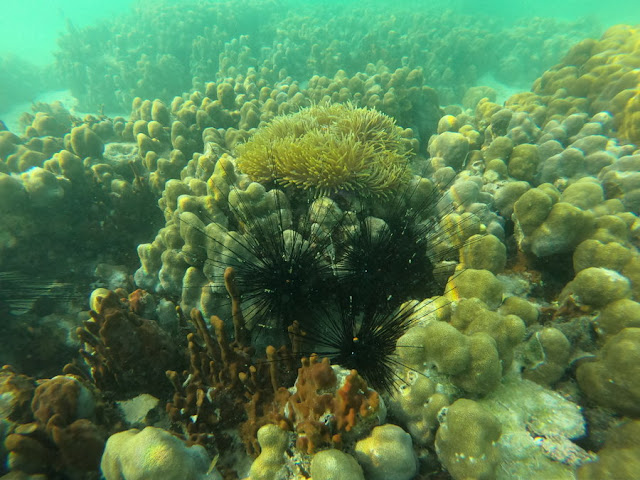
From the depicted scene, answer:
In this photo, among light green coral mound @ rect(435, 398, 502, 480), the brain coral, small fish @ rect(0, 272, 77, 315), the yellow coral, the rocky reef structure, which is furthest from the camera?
the rocky reef structure

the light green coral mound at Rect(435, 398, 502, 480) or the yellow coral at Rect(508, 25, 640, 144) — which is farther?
the yellow coral at Rect(508, 25, 640, 144)

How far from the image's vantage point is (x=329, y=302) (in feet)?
10.7

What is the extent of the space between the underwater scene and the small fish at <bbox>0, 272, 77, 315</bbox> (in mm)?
39

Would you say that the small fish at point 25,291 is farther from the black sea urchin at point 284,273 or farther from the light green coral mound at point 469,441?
the light green coral mound at point 469,441

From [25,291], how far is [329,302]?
4.68m

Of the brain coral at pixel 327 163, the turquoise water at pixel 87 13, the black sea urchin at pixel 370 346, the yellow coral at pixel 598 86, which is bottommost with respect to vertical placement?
the black sea urchin at pixel 370 346

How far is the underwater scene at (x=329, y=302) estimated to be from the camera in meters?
2.22

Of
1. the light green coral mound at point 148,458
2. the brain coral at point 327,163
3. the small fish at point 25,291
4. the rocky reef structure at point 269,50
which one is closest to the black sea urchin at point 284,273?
the brain coral at point 327,163

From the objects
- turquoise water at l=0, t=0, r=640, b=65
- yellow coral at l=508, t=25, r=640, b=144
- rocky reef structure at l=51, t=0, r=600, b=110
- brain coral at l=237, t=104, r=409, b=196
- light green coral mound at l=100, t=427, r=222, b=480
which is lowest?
light green coral mound at l=100, t=427, r=222, b=480

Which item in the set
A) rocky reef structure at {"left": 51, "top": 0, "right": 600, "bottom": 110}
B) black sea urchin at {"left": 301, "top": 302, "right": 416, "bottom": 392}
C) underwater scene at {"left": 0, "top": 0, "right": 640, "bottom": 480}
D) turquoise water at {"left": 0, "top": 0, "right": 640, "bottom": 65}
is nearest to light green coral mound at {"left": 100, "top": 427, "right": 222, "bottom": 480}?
underwater scene at {"left": 0, "top": 0, "right": 640, "bottom": 480}

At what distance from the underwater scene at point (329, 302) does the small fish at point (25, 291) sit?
4 cm

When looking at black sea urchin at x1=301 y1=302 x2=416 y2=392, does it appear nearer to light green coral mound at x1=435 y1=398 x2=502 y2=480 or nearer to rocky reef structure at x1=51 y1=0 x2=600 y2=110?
light green coral mound at x1=435 y1=398 x2=502 y2=480

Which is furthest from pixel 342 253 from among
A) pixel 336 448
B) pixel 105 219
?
pixel 105 219

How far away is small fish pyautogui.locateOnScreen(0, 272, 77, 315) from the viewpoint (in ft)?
14.0
